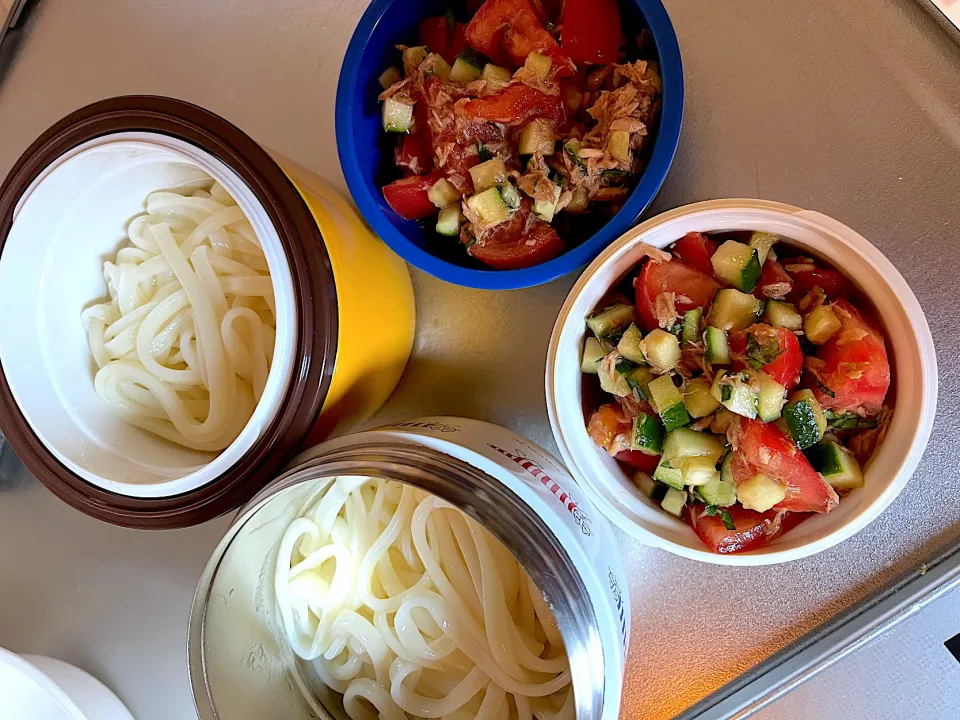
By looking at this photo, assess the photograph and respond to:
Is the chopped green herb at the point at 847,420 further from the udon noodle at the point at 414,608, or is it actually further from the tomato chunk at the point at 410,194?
the tomato chunk at the point at 410,194

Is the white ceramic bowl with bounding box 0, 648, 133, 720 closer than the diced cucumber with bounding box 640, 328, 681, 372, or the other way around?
the diced cucumber with bounding box 640, 328, 681, 372

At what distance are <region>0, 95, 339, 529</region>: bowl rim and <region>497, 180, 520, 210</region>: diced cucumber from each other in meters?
0.21

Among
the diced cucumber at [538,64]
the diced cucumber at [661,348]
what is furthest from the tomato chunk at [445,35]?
the diced cucumber at [661,348]

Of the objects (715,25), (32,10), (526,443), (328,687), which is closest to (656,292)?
(526,443)

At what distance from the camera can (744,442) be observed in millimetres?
693

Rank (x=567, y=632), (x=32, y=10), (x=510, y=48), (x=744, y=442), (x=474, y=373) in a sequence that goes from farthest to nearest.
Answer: (x=32, y=10), (x=474, y=373), (x=510, y=48), (x=744, y=442), (x=567, y=632)

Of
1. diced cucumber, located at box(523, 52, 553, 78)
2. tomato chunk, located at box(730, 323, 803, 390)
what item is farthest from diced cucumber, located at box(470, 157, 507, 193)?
tomato chunk, located at box(730, 323, 803, 390)

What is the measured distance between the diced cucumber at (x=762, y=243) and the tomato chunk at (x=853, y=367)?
0.09 meters

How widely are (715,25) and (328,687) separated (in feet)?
3.11

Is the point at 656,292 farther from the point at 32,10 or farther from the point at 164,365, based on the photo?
the point at 32,10

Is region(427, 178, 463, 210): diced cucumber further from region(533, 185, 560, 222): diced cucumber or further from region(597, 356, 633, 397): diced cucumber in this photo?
region(597, 356, 633, 397): diced cucumber

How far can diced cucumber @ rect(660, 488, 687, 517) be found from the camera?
0.76m

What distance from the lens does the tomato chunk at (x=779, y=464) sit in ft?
2.25

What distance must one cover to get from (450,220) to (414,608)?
439 millimetres
